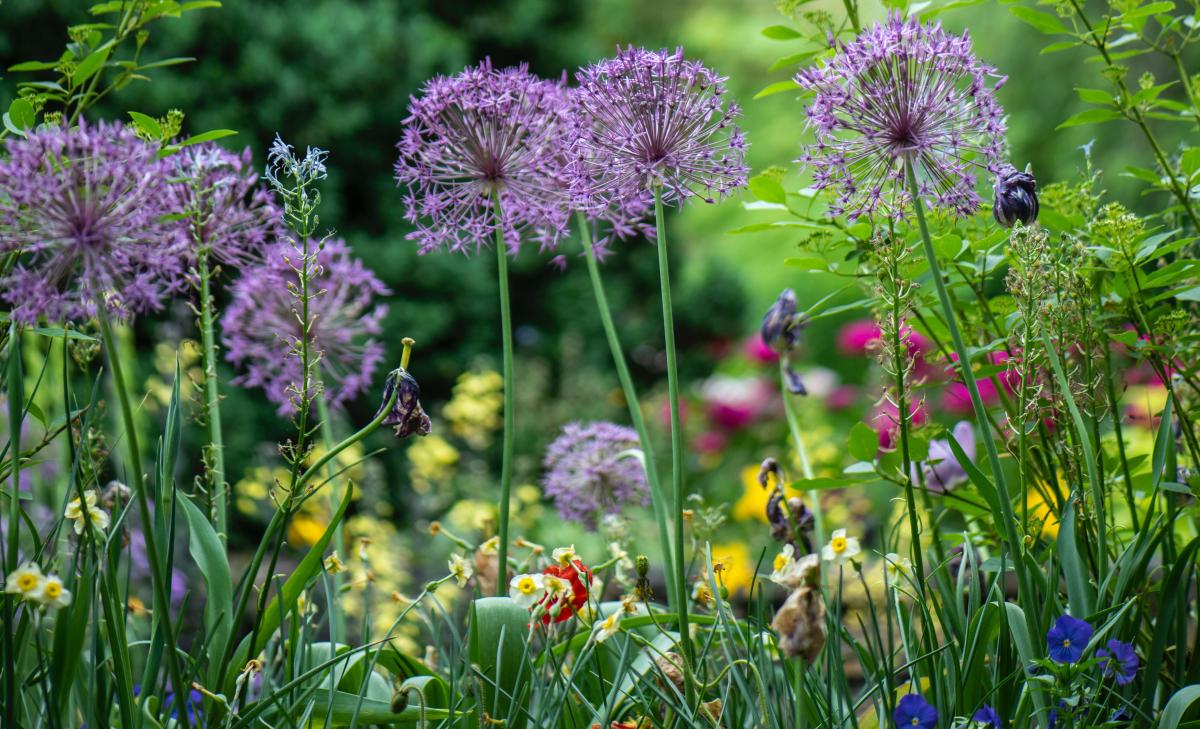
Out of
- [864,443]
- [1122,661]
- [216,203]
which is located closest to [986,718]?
[1122,661]

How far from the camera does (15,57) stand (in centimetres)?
680

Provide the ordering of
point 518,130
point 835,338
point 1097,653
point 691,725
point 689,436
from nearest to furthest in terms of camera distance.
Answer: point 691,725 < point 1097,653 < point 518,130 < point 689,436 < point 835,338

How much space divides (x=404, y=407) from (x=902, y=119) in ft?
2.56

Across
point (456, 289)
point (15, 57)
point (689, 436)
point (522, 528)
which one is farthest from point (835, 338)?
point (15, 57)

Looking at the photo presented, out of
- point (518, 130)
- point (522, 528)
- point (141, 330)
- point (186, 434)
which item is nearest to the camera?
point (518, 130)

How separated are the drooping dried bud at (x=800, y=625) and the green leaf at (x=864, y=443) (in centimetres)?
60

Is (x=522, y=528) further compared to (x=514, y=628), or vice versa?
(x=522, y=528)

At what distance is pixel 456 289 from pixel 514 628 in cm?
683

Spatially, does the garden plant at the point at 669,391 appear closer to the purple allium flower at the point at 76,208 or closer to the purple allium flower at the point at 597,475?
the purple allium flower at the point at 76,208

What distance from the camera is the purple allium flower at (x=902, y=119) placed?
1.44 meters

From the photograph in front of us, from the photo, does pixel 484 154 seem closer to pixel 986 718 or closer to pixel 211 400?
pixel 211 400

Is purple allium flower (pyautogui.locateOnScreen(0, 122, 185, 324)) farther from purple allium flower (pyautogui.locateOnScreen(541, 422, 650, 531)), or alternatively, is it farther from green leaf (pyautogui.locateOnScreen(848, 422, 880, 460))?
purple allium flower (pyautogui.locateOnScreen(541, 422, 650, 531))

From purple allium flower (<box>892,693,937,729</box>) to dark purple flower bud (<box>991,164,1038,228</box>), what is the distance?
669 millimetres

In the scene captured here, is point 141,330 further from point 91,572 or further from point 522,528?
point 91,572
